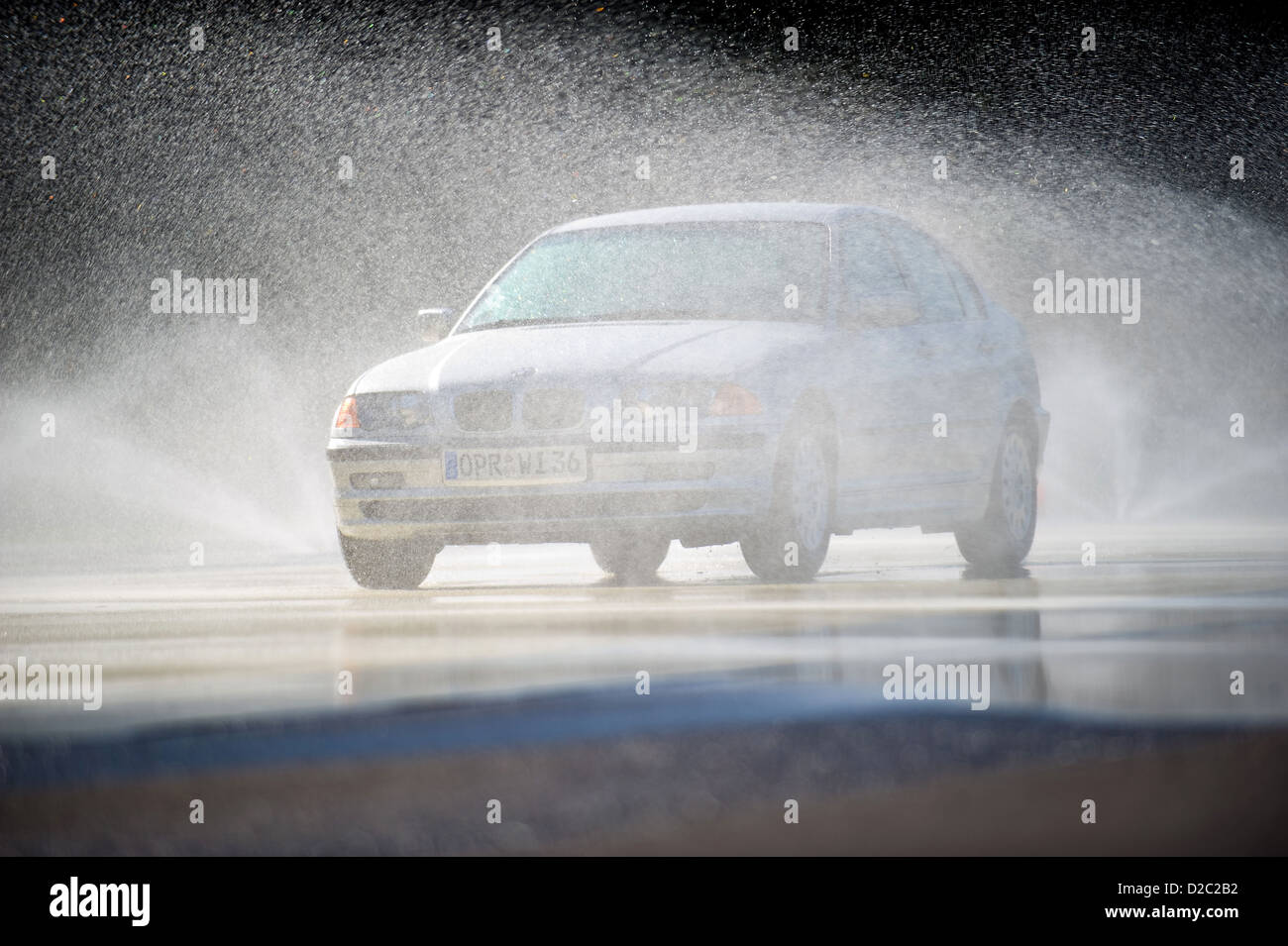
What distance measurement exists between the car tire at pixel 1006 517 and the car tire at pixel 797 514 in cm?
144

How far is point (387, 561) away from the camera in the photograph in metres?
10.1

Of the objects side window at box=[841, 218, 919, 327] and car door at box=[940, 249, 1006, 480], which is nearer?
side window at box=[841, 218, 919, 327]

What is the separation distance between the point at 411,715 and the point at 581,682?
723 mm

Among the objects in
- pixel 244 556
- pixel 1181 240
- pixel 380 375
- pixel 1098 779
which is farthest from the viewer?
Answer: pixel 1181 240

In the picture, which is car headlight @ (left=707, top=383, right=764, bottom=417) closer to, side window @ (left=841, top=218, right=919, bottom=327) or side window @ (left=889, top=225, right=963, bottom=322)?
side window @ (left=841, top=218, right=919, bottom=327)

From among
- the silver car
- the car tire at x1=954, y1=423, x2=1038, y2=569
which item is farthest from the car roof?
the car tire at x1=954, y1=423, x2=1038, y2=569

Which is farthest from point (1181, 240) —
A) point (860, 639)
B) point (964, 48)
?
point (860, 639)

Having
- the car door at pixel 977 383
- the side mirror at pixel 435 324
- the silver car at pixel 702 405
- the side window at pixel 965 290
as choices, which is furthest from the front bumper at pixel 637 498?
the side window at pixel 965 290

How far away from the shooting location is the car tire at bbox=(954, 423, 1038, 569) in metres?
10.9

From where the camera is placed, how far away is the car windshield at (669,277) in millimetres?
10070

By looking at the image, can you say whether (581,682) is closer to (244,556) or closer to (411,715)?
(411,715)

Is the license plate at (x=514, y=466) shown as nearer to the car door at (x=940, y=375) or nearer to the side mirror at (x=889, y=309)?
the side mirror at (x=889, y=309)

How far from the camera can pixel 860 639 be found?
7.61 metres

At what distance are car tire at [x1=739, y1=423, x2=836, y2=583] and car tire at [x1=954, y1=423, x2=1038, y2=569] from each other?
4.71 feet
